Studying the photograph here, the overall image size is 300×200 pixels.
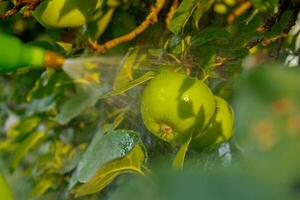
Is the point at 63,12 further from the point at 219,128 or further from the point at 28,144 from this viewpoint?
the point at 28,144

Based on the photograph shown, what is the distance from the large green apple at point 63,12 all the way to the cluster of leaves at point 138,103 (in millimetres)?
86

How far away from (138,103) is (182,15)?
0.91 feet

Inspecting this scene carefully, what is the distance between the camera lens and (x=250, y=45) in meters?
1.01

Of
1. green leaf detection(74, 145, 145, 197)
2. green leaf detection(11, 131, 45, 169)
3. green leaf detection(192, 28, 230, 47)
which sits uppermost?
green leaf detection(192, 28, 230, 47)

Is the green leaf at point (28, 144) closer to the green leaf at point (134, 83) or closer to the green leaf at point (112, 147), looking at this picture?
the green leaf at point (112, 147)

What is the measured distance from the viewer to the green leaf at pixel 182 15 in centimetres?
99

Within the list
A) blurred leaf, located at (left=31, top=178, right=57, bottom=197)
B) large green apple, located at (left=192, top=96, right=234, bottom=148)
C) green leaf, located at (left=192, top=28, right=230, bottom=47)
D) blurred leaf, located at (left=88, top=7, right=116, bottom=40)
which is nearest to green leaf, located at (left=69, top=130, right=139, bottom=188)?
large green apple, located at (left=192, top=96, right=234, bottom=148)

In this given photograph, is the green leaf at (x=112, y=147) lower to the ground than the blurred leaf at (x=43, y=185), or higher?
higher

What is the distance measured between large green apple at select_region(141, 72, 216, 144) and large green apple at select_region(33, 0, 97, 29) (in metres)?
0.26

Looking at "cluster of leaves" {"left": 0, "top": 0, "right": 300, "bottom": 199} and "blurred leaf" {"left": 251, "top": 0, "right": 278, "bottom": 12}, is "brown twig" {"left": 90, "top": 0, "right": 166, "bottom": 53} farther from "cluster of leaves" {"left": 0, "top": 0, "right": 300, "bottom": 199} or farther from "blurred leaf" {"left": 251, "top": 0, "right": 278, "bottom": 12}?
"blurred leaf" {"left": 251, "top": 0, "right": 278, "bottom": 12}

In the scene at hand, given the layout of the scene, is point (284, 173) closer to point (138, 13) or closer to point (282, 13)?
point (282, 13)

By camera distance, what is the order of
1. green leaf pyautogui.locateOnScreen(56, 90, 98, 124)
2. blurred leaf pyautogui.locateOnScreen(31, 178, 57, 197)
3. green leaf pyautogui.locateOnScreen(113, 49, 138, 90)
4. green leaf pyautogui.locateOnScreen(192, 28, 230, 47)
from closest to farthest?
green leaf pyautogui.locateOnScreen(192, 28, 230, 47) < green leaf pyautogui.locateOnScreen(113, 49, 138, 90) < green leaf pyautogui.locateOnScreen(56, 90, 98, 124) < blurred leaf pyautogui.locateOnScreen(31, 178, 57, 197)

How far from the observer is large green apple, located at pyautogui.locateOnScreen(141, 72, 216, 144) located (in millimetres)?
903

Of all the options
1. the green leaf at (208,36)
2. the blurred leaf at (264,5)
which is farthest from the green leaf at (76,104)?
the blurred leaf at (264,5)
